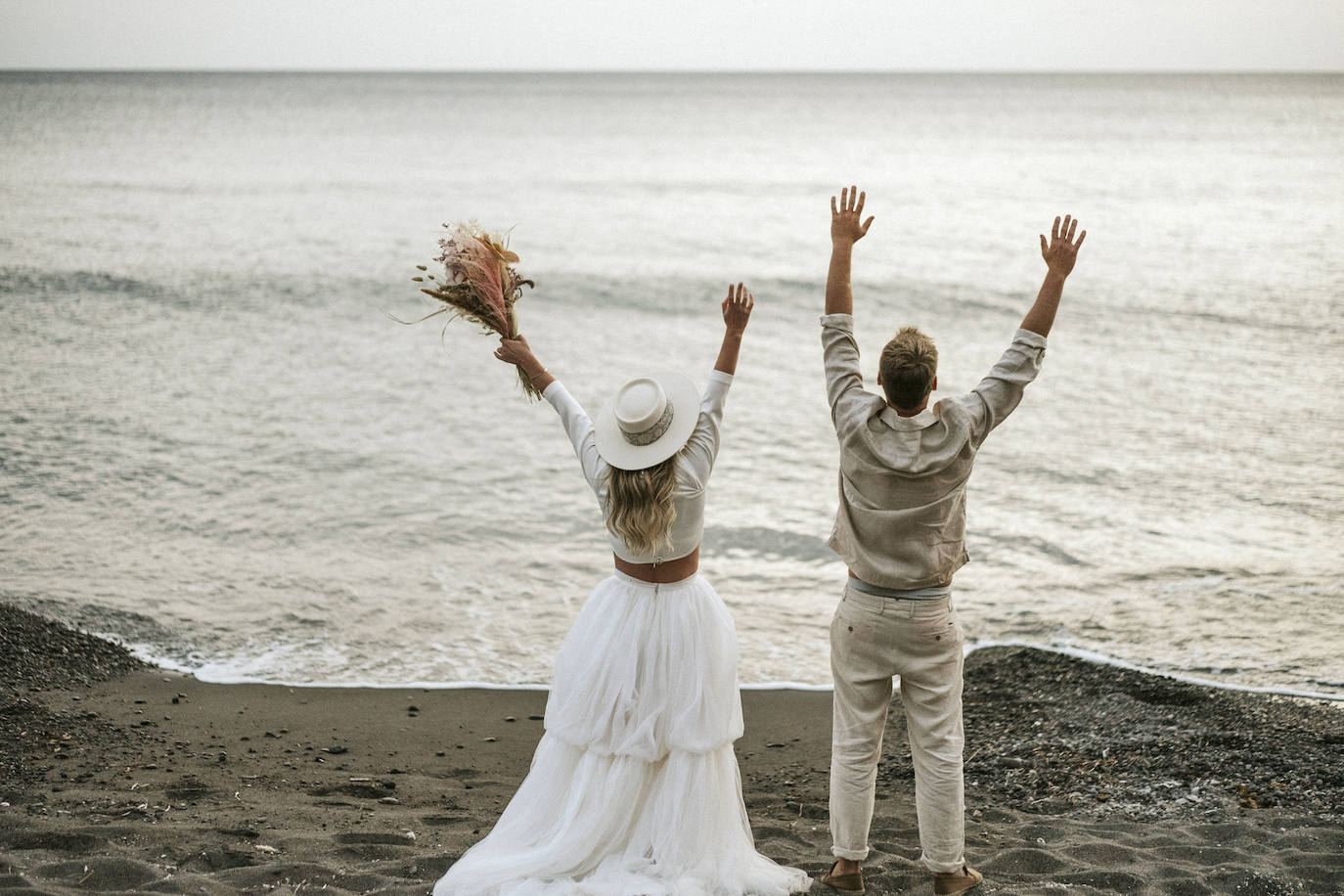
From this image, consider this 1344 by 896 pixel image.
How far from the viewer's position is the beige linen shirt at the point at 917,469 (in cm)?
321

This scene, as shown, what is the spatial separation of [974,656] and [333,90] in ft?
354

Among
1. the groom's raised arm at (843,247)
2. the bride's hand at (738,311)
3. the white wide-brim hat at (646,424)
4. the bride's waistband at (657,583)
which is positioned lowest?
the bride's waistband at (657,583)

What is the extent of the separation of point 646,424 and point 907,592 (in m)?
0.95

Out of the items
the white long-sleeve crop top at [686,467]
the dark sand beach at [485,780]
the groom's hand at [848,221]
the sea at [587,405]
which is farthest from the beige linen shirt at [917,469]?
Result: the sea at [587,405]

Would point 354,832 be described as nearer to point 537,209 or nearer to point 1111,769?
point 1111,769

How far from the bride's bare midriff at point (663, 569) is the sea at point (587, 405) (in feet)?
9.36

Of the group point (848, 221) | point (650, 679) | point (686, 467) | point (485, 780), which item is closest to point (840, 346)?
point (848, 221)

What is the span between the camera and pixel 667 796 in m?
3.46

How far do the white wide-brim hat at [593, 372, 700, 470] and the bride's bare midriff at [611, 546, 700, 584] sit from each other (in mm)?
366

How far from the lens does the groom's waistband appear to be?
3309 mm

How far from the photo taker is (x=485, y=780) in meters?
4.77

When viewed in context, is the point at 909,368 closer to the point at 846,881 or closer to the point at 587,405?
the point at 846,881

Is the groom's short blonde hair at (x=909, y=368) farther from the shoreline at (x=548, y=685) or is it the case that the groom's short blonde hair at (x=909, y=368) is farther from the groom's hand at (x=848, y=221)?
the shoreline at (x=548, y=685)

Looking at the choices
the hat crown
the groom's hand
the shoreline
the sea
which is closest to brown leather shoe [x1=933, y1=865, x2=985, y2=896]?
the hat crown
